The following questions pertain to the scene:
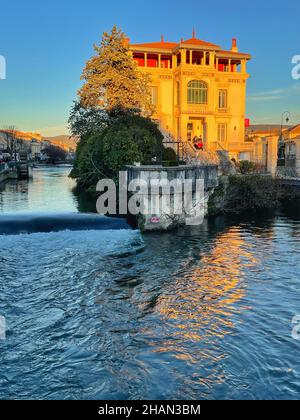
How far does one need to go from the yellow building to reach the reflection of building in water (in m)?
29.6

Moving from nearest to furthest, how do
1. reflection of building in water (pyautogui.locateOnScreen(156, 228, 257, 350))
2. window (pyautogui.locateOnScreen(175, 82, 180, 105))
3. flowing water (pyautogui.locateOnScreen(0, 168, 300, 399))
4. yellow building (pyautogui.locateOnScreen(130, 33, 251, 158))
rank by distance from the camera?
1. flowing water (pyautogui.locateOnScreen(0, 168, 300, 399))
2. reflection of building in water (pyautogui.locateOnScreen(156, 228, 257, 350))
3. yellow building (pyautogui.locateOnScreen(130, 33, 251, 158))
4. window (pyautogui.locateOnScreen(175, 82, 180, 105))

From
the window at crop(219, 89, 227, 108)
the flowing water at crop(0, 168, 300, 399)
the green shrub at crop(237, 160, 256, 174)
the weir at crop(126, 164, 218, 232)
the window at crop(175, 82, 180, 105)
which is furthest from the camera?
the window at crop(219, 89, 227, 108)

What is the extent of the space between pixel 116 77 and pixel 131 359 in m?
28.0

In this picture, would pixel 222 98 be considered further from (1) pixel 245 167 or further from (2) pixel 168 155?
(2) pixel 168 155

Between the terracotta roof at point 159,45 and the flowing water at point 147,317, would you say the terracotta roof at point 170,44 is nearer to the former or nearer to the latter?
the terracotta roof at point 159,45

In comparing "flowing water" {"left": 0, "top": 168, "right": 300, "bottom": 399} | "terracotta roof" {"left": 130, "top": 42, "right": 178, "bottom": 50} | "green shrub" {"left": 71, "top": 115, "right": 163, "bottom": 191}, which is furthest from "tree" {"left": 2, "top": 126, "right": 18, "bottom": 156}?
"flowing water" {"left": 0, "top": 168, "right": 300, "bottom": 399}

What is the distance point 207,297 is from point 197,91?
3556cm

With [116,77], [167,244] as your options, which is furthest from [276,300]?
[116,77]

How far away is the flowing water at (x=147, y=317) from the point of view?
7426 millimetres

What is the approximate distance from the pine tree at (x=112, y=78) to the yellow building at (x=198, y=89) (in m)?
9.85

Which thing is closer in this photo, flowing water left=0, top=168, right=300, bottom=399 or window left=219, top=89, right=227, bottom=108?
flowing water left=0, top=168, right=300, bottom=399

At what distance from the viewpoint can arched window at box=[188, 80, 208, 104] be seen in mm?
43156

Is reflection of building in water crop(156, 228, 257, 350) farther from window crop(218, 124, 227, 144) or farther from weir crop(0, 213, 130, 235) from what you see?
window crop(218, 124, 227, 144)

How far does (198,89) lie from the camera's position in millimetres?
43438
